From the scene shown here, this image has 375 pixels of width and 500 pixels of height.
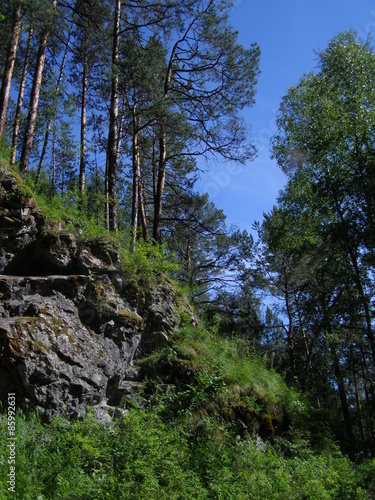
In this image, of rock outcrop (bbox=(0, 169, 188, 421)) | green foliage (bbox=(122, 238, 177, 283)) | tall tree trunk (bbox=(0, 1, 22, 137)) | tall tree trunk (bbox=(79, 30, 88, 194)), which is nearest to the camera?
rock outcrop (bbox=(0, 169, 188, 421))

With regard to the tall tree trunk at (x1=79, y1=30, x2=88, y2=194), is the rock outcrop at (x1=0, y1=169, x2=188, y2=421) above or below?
below

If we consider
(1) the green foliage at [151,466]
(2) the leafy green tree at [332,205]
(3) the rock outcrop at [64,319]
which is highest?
(2) the leafy green tree at [332,205]

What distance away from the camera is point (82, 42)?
52.2ft

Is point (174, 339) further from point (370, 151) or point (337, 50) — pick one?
point (337, 50)

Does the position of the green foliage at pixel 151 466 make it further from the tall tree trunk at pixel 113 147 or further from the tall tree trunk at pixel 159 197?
the tall tree trunk at pixel 159 197

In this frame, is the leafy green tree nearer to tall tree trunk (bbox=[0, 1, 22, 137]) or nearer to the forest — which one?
the forest

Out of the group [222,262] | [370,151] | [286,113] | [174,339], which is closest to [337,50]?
[286,113]

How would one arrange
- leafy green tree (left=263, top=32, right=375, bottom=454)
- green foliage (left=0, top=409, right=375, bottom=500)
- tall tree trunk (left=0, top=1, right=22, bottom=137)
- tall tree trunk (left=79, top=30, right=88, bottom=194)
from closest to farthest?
green foliage (left=0, top=409, right=375, bottom=500), tall tree trunk (left=0, top=1, right=22, bottom=137), leafy green tree (left=263, top=32, right=375, bottom=454), tall tree trunk (left=79, top=30, right=88, bottom=194)

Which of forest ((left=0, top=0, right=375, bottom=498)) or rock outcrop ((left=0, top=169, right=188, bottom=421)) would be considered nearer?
rock outcrop ((left=0, top=169, right=188, bottom=421))

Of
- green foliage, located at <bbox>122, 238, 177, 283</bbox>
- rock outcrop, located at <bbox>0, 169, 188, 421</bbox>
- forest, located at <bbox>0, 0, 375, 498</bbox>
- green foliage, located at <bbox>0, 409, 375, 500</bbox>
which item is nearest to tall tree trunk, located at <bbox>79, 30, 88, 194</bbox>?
forest, located at <bbox>0, 0, 375, 498</bbox>

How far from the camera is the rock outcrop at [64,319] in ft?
20.5

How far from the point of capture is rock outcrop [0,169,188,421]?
624cm

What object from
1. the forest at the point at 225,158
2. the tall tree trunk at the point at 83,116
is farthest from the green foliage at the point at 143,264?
the tall tree trunk at the point at 83,116

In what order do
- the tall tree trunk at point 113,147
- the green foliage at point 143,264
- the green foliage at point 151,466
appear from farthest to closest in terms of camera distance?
the tall tree trunk at point 113,147 → the green foliage at point 143,264 → the green foliage at point 151,466
